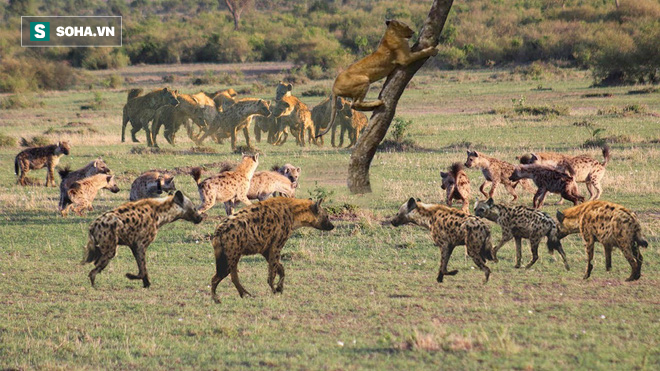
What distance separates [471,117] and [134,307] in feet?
52.6

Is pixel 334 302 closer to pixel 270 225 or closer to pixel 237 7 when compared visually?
pixel 270 225

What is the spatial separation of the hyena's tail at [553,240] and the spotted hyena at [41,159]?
9045mm

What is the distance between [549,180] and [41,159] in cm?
747

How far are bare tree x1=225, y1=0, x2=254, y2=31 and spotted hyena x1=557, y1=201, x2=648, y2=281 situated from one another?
51.6m

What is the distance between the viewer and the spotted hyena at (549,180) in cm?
955

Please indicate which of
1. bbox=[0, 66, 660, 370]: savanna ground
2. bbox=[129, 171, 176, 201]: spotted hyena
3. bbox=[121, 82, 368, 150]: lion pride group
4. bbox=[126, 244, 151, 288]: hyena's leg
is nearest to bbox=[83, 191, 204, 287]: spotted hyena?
bbox=[126, 244, 151, 288]: hyena's leg

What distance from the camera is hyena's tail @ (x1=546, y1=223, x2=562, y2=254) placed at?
17.7 ft

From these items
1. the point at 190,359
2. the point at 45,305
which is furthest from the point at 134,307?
the point at 190,359

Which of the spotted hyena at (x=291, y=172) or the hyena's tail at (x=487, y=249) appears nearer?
the hyena's tail at (x=487, y=249)

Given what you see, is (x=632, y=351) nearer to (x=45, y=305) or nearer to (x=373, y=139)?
(x=373, y=139)

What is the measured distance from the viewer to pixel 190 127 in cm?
1805

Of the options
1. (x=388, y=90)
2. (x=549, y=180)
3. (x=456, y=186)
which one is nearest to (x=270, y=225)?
(x=388, y=90)

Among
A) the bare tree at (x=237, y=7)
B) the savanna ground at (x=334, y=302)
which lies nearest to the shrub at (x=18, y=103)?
the savanna ground at (x=334, y=302)

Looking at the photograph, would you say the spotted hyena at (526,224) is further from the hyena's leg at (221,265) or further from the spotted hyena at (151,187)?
the spotted hyena at (151,187)
